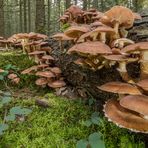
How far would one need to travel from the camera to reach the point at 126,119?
100 inches

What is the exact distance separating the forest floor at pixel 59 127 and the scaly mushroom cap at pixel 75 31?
36.2 inches

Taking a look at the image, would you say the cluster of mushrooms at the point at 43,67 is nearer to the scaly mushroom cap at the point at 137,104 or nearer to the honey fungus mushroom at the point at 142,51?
the honey fungus mushroom at the point at 142,51

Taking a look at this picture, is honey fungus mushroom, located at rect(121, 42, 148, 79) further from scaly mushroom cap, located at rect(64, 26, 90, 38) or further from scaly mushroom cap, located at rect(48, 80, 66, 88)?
scaly mushroom cap, located at rect(48, 80, 66, 88)

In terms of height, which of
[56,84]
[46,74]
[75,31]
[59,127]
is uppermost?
[75,31]

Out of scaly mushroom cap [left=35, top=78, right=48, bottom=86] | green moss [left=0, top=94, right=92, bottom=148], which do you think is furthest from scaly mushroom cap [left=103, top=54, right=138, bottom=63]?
scaly mushroom cap [left=35, top=78, right=48, bottom=86]

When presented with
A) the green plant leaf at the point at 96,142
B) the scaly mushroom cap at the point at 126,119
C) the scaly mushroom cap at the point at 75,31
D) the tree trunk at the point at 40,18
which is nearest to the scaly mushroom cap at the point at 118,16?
the scaly mushroom cap at the point at 75,31

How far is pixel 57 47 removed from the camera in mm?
4703

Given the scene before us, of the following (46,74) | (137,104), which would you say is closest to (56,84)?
(46,74)

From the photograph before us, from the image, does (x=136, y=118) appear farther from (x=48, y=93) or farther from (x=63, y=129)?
(x=48, y=93)

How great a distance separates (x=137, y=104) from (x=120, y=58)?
0.51 m

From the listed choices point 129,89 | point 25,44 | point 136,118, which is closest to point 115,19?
point 129,89

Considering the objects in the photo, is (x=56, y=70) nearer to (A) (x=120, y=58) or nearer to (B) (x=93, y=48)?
(B) (x=93, y=48)

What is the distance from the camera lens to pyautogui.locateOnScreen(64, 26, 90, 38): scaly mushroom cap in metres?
3.21

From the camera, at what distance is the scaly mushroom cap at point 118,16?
3.18 metres
